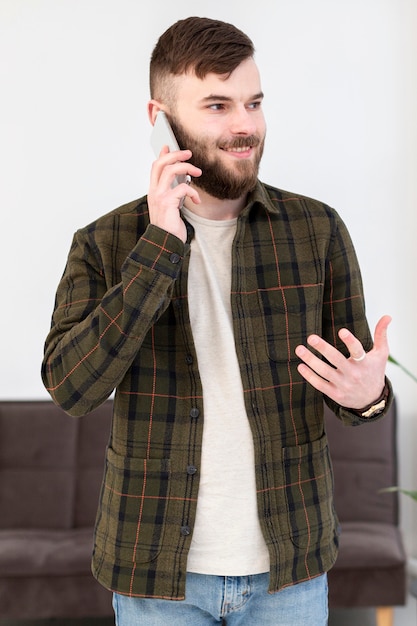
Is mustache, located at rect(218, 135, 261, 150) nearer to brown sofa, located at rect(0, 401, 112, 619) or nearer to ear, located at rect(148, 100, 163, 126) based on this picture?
ear, located at rect(148, 100, 163, 126)

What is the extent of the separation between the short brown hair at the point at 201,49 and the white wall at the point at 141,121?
83.1 inches

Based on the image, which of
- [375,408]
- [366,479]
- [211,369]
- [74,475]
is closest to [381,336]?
[375,408]

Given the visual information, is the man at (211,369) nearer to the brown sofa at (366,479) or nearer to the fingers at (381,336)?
the fingers at (381,336)

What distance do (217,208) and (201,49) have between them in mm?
279

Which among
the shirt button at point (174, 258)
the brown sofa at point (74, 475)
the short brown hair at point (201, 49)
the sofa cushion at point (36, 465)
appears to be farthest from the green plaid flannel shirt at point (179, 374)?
the sofa cushion at point (36, 465)

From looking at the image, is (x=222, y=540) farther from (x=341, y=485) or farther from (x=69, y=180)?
(x=69, y=180)

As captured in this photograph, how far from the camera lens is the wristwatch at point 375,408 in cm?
127

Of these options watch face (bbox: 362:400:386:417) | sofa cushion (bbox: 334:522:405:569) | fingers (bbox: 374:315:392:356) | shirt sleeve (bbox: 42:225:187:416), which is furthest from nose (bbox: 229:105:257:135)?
sofa cushion (bbox: 334:522:405:569)

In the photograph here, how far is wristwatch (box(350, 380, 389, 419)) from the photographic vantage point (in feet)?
4.17

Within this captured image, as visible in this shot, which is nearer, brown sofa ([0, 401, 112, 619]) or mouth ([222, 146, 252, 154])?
mouth ([222, 146, 252, 154])

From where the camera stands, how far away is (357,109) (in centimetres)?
350

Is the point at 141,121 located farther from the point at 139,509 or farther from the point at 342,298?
the point at 139,509

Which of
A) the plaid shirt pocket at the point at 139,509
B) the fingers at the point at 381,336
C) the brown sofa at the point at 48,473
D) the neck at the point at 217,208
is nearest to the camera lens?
the fingers at the point at 381,336

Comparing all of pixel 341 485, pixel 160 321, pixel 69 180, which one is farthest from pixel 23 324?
A: pixel 160 321
